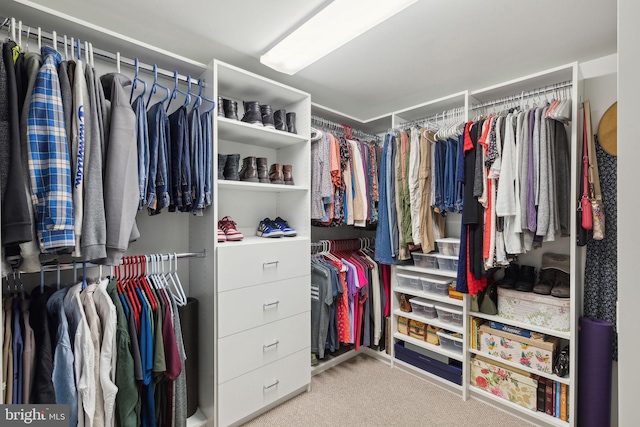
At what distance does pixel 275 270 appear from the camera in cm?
189

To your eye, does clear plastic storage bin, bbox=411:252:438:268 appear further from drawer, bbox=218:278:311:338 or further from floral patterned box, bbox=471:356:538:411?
drawer, bbox=218:278:311:338

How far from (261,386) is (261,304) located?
0.50 meters

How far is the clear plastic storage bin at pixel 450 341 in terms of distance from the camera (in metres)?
2.10

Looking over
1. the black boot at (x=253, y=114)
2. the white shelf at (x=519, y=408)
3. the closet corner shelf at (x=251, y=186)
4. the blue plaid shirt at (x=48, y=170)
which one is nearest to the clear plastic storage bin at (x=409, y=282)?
the white shelf at (x=519, y=408)

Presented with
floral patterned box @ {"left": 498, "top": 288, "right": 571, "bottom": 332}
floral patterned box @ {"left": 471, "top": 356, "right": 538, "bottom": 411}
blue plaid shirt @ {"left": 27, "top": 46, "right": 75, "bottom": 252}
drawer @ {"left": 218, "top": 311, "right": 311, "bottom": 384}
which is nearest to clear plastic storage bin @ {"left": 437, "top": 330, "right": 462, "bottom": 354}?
floral patterned box @ {"left": 471, "top": 356, "right": 538, "bottom": 411}

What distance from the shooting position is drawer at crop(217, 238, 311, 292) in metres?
1.67

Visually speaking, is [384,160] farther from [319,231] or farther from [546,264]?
[546,264]

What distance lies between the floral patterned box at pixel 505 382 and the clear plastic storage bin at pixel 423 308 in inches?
15.3

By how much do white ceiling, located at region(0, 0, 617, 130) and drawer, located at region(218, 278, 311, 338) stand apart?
1.37 m

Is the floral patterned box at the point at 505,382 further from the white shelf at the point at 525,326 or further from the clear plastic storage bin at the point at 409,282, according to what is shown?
the clear plastic storage bin at the point at 409,282

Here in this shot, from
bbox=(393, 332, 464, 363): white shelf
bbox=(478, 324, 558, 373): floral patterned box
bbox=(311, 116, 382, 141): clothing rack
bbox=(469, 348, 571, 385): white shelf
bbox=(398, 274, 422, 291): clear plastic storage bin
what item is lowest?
bbox=(393, 332, 464, 363): white shelf

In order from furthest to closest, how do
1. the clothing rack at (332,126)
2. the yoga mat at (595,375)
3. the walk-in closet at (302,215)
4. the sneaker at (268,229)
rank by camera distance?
the clothing rack at (332,126) → the sneaker at (268,229) → the yoga mat at (595,375) → the walk-in closet at (302,215)

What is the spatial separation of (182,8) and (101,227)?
115 centimetres

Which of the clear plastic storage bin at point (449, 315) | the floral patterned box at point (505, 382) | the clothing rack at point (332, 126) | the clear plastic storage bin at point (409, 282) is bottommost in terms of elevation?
the floral patterned box at point (505, 382)
